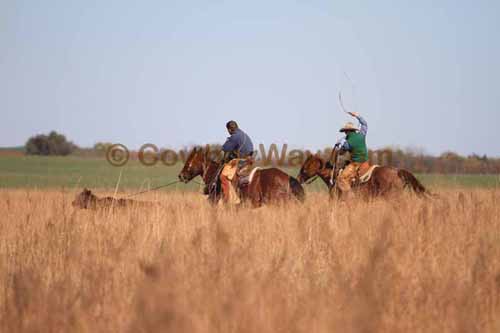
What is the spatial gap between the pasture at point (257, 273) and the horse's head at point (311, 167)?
5252 millimetres

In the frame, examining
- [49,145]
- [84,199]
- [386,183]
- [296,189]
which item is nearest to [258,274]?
[84,199]

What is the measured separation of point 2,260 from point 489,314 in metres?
4.72

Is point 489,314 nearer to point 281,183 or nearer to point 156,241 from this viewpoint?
point 156,241

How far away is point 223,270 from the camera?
208 inches

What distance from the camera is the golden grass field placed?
156 inches

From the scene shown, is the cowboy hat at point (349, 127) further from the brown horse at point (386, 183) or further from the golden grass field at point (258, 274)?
the golden grass field at point (258, 274)

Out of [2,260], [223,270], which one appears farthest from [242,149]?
[223,270]

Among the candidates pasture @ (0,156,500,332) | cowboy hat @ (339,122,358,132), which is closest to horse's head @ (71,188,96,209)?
pasture @ (0,156,500,332)

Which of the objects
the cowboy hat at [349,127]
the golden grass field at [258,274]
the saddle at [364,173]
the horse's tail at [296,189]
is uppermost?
the cowboy hat at [349,127]

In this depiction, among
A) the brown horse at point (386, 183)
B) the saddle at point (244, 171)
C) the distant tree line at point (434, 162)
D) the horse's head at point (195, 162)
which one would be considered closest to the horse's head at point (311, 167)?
the brown horse at point (386, 183)

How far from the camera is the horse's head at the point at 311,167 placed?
15711mm

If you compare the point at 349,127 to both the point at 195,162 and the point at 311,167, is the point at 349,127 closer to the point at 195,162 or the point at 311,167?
the point at 311,167

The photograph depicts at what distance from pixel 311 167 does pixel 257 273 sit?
10005 millimetres

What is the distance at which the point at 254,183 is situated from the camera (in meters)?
14.7
